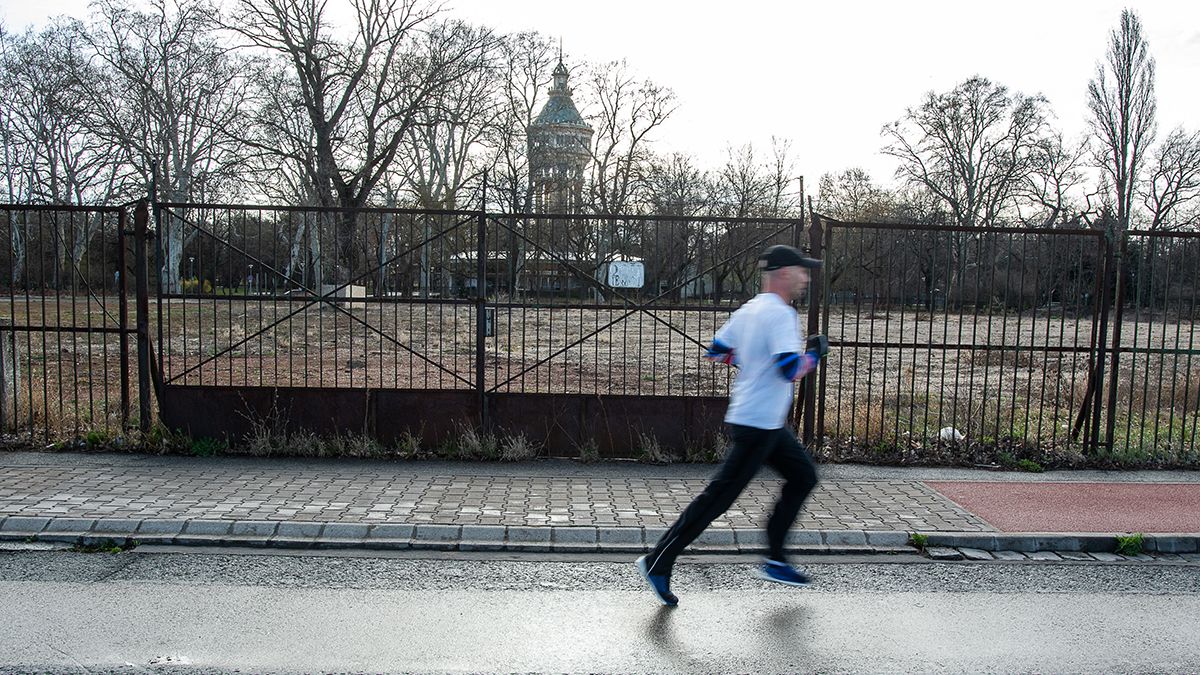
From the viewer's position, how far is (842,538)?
6.15 metres

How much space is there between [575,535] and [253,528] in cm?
218

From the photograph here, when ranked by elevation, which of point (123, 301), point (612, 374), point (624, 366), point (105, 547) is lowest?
point (105, 547)

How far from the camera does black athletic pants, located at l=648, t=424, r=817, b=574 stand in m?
4.77

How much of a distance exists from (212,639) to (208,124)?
107 ft

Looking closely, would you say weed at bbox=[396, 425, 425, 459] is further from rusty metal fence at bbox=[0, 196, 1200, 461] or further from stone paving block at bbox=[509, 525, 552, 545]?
stone paving block at bbox=[509, 525, 552, 545]

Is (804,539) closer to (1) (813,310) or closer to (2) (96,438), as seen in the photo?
(1) (813,310)

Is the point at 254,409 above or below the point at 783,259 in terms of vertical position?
below

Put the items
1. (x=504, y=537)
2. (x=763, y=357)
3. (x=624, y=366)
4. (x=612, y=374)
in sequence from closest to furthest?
(x=763, y=357), (x=504, y=537), (x=624, y=366), (x=612, y=374)

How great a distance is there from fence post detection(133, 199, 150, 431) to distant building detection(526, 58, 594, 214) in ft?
101

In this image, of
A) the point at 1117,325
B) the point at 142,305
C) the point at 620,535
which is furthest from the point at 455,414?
the point at 1117,325

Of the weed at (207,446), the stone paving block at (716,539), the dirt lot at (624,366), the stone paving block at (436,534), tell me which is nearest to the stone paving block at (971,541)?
the stone paving block at (716,539)

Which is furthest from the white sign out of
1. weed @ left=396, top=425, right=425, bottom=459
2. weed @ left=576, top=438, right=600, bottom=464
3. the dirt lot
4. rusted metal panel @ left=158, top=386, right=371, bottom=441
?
rusted metal panel @ left=158, top=386, right=371, bottom=441

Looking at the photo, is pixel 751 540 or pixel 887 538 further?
pixel 887 538

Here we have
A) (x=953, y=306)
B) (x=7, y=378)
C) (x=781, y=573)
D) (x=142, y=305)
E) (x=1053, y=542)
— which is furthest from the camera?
(x=953, y=306)
